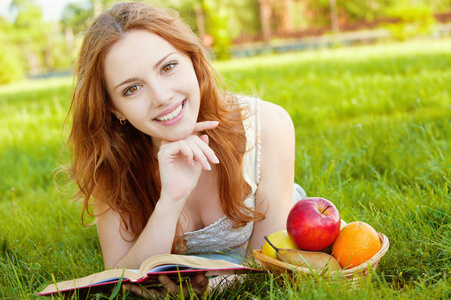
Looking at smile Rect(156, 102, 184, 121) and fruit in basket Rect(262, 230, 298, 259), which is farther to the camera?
smile Rect(156, 102, 184, 121)

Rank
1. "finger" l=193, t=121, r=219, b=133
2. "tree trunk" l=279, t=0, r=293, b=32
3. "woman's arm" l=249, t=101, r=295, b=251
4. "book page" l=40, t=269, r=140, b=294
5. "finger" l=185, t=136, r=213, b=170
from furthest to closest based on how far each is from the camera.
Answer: "tree trunk" l=279, t=0, r=293, b=32 < "woman's arm" l=249, t=101, r=295, b=251 < "finger" l=193, t=121, r=219, b=133 < "finger" l=185, t=136, r=213, b=170 < "book page" l=40, t=269, r=140, b=294

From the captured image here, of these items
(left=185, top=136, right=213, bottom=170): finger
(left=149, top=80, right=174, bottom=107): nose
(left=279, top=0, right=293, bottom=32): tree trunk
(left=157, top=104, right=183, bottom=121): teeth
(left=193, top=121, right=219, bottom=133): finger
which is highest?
(left=149, top=80, right=174, bottom=107): nose

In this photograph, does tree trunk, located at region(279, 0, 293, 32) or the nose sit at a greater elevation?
the nose

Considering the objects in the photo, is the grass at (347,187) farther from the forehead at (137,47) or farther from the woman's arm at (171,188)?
the forehead at (137,47)

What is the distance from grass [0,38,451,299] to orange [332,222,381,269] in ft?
0.37

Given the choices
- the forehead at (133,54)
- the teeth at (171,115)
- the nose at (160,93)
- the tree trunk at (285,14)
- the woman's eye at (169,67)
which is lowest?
the tree trunk at (285,14)

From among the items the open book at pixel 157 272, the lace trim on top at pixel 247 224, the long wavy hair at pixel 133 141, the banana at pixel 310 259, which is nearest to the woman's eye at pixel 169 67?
the long wavy hair at pixel 133 141

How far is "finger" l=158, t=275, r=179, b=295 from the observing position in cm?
185

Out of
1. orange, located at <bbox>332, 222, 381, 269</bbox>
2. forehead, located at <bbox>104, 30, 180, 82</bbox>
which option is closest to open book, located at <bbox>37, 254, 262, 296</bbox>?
orange, located at <bbox>332, 222, 381, 269</bbox>

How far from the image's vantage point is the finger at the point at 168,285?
1.85 m

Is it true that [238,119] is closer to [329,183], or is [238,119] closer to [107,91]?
[107,91]

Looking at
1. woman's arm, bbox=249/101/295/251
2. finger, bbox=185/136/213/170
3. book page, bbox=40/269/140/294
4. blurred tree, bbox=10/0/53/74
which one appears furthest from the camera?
blurred tree, bbox=10/0/53/74

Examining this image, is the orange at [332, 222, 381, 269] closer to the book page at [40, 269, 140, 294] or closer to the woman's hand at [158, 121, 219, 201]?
the woman's hand at [158, 121, 219, 201]

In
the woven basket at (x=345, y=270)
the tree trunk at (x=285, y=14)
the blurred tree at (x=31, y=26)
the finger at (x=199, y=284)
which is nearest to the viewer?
the woven basket at (x=345, y=270)
